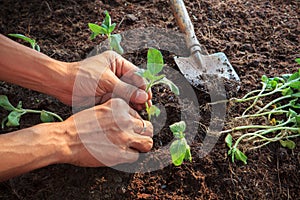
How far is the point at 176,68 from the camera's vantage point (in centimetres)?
146

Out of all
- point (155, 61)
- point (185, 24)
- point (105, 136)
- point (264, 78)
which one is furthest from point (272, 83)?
point (105, 136)

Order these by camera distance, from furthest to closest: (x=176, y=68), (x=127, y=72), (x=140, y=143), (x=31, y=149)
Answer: (x=176, y=68), (x=127, y=72), (x=140, y=143), (x=31, y=149)

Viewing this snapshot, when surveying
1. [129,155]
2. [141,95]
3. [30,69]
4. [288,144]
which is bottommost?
[288,144]

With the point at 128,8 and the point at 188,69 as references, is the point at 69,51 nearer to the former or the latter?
the point at 128,8

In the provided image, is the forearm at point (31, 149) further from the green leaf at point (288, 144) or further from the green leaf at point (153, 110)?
the green leaf at point (288, 144)

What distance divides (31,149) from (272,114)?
77 centimetres

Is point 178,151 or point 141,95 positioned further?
point 141,95

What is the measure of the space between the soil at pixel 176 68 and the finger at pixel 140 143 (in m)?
0.08

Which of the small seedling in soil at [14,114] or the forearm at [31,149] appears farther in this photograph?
the small seedling in soil at [14,114]

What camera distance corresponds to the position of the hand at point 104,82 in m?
1.19

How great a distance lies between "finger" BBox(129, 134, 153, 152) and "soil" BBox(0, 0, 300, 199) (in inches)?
3.2

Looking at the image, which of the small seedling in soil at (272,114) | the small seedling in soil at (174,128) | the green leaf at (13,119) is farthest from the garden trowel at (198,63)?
the green leaf at (13,119)

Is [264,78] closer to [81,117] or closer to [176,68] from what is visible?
[176,68]

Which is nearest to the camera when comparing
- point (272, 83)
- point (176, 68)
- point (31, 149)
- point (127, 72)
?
point (31, 149)
